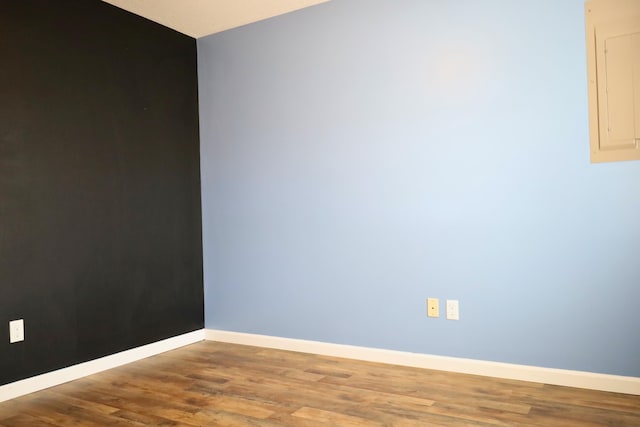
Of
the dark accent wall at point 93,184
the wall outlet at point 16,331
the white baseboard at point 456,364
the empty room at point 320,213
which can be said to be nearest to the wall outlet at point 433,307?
the empty room at point 320,213

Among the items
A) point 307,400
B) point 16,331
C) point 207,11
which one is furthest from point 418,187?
point 16,331

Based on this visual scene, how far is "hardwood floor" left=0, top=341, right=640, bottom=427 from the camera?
2240 millimetres

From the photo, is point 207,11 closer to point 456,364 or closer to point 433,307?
point 433,307

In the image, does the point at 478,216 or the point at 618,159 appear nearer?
the point at 618,159

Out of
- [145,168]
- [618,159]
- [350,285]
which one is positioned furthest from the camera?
[145,168]

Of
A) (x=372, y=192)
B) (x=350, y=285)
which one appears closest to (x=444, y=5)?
(x=372, y=192)

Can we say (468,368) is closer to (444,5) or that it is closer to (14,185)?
(444,5)

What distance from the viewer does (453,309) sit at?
113 inches

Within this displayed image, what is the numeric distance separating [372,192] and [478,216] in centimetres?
66

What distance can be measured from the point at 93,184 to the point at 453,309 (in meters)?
2.26

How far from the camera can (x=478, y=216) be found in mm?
2799

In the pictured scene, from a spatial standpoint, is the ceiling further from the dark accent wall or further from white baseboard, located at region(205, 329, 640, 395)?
white baseboard, located at region(205, 329, 640, 395)

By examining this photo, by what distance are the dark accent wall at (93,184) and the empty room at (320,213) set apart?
0.6 inches

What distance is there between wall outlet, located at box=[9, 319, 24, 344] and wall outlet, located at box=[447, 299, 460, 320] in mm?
2311
